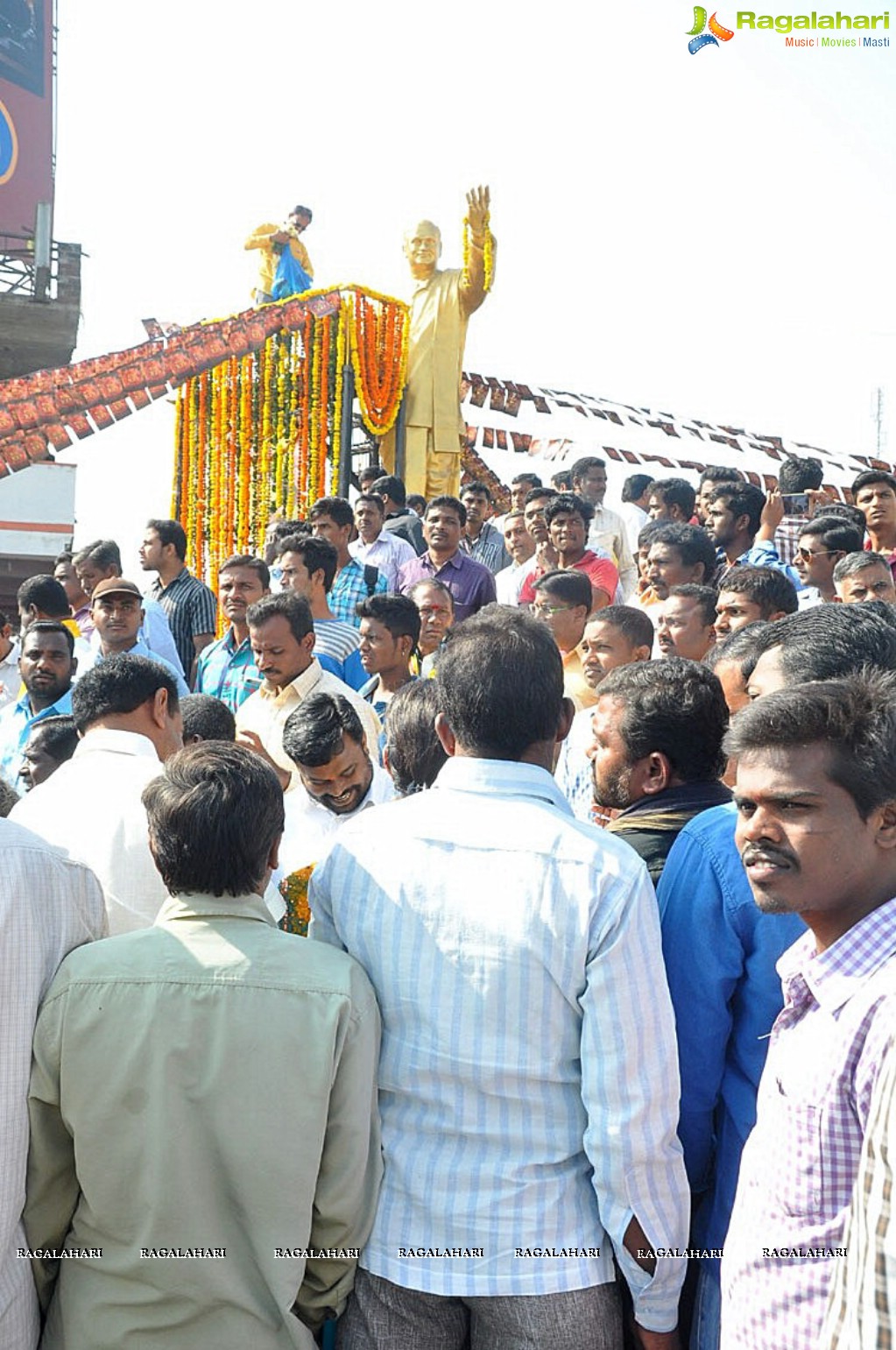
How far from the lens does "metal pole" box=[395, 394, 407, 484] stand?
11.3 meters

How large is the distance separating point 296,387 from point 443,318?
142 cm

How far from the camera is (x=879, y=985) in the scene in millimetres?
1527

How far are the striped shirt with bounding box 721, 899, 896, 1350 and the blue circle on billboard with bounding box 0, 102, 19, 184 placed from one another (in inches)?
1077

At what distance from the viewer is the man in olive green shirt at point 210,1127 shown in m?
2.00

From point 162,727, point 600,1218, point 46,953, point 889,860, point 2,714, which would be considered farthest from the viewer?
point 2,714

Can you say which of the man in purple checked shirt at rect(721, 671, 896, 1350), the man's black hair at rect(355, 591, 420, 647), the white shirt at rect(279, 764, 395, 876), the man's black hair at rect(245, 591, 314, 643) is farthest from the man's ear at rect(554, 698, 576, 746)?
the man's black hair at rect(355, 591, 420, 647)

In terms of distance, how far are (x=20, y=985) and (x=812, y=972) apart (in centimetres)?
125

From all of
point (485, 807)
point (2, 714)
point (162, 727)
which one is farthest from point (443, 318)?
point (485, 807)

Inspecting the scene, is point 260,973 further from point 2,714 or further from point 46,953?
point 2,714

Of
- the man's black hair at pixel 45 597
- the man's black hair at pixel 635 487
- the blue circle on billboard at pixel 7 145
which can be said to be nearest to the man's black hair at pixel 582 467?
the man's black hair at pixel 635 487

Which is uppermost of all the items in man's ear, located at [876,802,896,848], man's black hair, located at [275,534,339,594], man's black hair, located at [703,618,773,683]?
man's black hair, located at [275,534,339,594]

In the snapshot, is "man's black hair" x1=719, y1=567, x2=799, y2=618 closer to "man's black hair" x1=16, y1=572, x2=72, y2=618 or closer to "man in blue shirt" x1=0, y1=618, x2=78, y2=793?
"man in blue shirt" x1=0, y1=618, x2=78, y2=793

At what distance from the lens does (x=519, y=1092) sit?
79.7 inches

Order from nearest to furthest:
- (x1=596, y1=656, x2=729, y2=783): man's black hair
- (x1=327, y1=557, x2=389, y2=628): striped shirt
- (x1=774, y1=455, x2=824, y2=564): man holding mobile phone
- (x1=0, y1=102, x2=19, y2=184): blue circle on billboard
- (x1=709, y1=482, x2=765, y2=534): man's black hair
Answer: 1. (x1=596, y1=656, x2=729, y2=783): man's black hair
2. (x1=709, y1=482, x2=765, y2=534): man's black hair
3. (x1=774, y1=455, x2=824, y2=564): man holding mobile phone
4. (x1=327, y1=557, x2=389, y2=628): striped shirt
5. (x1=0, y1=102, x2=19, y2=184): blue circle on billboard
